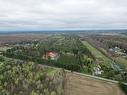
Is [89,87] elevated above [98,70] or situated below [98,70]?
above

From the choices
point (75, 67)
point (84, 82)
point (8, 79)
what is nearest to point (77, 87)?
point (84, 82)

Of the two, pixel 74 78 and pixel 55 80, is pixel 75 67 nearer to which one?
pixel 74 78

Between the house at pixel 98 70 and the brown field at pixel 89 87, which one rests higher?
the brown field at pixel 89 87

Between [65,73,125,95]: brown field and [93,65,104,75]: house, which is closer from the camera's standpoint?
[65,73,125,95]: brown field

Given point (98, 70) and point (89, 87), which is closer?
point (89, 87)

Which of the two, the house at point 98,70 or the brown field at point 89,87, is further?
the house at point 98,70

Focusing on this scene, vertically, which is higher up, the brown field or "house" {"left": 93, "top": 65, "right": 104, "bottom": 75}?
the brown field

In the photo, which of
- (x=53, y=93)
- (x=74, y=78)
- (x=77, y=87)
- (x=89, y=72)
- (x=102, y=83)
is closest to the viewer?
(x=53, y=93)

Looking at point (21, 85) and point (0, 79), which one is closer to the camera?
point (21, 85)
